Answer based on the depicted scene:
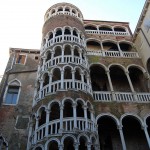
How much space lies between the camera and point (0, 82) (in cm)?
1894

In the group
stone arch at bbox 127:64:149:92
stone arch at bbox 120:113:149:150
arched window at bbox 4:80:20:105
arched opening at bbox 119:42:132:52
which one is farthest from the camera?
arched opening at bbox 119:42:132:52

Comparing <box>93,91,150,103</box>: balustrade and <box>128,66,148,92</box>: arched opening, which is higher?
<box>128,66,148,92</box>: arched opening

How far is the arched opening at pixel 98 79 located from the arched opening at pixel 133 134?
3966 millimetres

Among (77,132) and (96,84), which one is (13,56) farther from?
(77,132)

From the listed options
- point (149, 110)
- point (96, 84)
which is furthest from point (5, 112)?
point (149, 110)

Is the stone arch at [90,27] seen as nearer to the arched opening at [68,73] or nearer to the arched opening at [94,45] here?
the arched opening at [94,45]

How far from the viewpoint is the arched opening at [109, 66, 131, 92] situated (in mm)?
19375

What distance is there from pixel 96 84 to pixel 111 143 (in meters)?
5.92

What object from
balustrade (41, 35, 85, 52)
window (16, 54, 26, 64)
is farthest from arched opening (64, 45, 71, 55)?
window (16, 54, 26, 64)

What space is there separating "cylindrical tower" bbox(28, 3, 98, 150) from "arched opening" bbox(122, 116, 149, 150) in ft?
12.0

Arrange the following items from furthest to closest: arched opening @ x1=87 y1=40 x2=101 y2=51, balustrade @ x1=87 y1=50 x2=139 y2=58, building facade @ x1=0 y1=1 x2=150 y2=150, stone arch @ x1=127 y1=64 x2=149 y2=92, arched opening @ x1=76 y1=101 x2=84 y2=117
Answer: arched opening @ x1=87 y1=40 x2=101 y2=51
balustrade @ x1=87 y1=50 x2=139 y2=58
stone arch @ x1=127 y1=64 x2=149 y2=92
arched opening @ x1=76 y1=101 x2=84 y2=117
building facade @ x1=0 y1=1 x2=150 y2=150

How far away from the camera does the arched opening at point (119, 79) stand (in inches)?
763

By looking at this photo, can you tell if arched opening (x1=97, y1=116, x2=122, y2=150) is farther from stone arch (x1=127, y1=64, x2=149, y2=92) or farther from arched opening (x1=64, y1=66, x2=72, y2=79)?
stone arch (x1=127, y1=64, x2=149, y2=92)

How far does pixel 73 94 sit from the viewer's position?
46.5 feet
